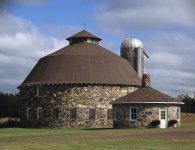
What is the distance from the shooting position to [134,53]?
70438 millimetres

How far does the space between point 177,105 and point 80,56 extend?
55.0 feet

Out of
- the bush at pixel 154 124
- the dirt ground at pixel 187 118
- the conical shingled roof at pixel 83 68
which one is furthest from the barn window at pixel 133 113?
the dirt ground at pixel 187 118

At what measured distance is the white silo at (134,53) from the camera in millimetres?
68875

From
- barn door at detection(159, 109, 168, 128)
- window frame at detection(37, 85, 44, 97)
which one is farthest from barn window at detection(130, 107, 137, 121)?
window frame at detection(37, 85, 44, 97)

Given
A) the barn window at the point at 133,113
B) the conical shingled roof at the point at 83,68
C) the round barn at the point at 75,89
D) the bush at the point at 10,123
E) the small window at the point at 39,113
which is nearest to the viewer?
the barn window at the point at 133,113

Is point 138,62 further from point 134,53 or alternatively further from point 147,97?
point 147,97

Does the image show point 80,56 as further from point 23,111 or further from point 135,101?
point 135,101

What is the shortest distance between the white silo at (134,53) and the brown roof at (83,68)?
6.76m

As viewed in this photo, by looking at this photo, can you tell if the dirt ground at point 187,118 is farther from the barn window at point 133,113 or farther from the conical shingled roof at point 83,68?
A: the barn window at point 133,113

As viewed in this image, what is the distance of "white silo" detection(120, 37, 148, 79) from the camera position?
68.9 m

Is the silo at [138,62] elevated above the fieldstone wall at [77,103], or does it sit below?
above

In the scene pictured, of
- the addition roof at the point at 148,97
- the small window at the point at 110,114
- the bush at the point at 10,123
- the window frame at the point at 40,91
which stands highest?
the window frame at the point at 40,91

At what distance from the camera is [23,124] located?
190 ft

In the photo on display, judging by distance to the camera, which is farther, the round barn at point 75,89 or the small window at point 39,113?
the small window at point 39,113
